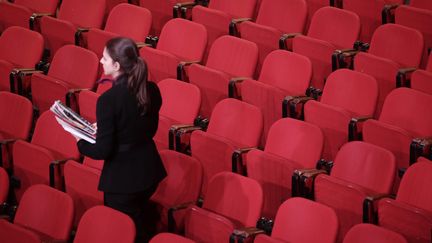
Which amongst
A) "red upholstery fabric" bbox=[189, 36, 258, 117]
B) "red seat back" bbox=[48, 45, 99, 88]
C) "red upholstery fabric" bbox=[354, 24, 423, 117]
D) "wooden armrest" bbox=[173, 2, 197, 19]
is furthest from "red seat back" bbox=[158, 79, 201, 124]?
"wooden armrest" bbox=[173, 2, 197, 19]

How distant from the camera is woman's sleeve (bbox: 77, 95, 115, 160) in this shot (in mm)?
1567

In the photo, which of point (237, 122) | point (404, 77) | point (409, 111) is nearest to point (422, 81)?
point (404, 77)

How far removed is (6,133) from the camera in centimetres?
212

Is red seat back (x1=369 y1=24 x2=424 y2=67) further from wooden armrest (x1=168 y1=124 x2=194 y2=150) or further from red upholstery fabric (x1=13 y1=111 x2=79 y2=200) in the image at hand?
red upholstery fabric (x1=13 y1=111 x2=79 y2=200)

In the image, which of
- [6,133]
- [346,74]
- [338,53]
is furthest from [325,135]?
[6,133]

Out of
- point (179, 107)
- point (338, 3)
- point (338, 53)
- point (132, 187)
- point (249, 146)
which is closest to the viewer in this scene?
point (132, 187)

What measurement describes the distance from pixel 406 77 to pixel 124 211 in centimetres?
89

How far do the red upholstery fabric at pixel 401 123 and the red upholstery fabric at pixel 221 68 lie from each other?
40 cm

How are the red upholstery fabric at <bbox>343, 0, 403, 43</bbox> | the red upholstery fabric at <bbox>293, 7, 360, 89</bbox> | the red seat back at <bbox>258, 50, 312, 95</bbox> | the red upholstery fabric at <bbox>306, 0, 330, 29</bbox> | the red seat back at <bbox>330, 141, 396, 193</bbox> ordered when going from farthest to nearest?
1. the red upholstery fabric at <bbox>306, 0, 330, 29</bbox>
2. the red upholstery fabric at <bbox>343, 0, 403, 43</bbox>
3. the red upholstery fabric at <bbox>293, 7, 360, 89</bbox>
4. the red seat back at <bbox>258, 50, 312, 95</bbox>
5. the red seat back at <bbox>330, 141, 396, 193</bbox>

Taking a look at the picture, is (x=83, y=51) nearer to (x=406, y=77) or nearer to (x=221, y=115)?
(x=221, y=115)

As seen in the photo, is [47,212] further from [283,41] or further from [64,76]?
[283,41]

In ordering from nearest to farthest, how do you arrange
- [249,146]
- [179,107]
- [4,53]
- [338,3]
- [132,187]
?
[132,187] → [249,146] → [179,107] → [4,53] → [338,3]

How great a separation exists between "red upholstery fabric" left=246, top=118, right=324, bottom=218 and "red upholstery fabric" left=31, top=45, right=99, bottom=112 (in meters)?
Result: 0.58

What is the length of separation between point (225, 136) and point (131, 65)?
1.66 feet
